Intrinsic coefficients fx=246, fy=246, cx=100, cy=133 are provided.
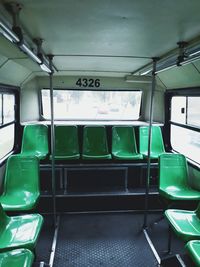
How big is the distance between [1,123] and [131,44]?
2.12 meters

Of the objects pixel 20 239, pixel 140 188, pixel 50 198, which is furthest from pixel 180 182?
pixel 20 239

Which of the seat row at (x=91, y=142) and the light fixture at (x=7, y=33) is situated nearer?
the light fixture at (x=7, y=33)

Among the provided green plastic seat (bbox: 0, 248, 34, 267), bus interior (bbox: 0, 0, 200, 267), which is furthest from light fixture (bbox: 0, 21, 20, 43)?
green plastic seat (bbox: 0, 248, 34, 267)

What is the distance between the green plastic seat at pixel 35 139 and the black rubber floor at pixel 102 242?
1238 mm

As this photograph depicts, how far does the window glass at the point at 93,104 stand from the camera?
488 centimetres

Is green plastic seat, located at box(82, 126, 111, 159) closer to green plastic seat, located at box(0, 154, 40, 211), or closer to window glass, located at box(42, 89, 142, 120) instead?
window glass, located at box(42, 89, 142, 120)

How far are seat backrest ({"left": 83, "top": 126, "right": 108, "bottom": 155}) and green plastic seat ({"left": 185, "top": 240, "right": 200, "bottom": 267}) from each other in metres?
2.33

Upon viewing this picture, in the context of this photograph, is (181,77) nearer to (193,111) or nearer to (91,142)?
(193,111)

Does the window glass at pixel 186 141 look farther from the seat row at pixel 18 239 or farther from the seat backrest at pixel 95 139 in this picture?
the seat row at pixel 18 239

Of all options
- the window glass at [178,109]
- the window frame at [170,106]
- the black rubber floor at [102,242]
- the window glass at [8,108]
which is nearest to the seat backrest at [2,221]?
the black rubber floor at [102,242]

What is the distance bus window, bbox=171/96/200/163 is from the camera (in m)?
3.53

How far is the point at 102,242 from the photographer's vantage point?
9.87 ft

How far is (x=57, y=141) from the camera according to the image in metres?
4.30

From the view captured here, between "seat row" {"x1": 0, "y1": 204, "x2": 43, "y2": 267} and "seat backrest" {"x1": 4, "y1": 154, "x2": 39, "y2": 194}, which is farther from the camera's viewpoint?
"seat backrest" {"x1": 4, "y1": 154, "x2": 39, "y2": 194}
